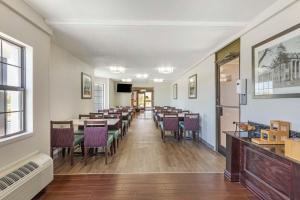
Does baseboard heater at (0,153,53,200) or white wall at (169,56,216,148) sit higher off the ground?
white wall at (169,56,216,148)

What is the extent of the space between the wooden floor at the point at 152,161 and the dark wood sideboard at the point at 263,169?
0.65m

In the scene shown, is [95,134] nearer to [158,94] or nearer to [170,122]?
[170,122]

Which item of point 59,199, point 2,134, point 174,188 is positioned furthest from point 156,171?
point 2,134

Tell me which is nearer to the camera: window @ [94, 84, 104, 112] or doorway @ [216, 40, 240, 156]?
doorway @ [216, 40, 240, 156]

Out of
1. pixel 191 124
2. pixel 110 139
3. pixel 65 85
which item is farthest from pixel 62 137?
pixel 191 124

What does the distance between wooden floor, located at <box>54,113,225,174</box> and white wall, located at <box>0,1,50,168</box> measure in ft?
3.07

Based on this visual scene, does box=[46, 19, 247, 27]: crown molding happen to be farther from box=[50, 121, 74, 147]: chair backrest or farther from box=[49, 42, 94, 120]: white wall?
box=[50, 121, 74, 147]: chair backrest

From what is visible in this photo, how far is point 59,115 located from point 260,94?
4259mm

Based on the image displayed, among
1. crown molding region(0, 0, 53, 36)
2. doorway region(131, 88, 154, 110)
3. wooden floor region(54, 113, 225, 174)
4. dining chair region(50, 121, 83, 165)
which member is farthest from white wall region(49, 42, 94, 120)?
doorway region(131, 88, 154, 110)

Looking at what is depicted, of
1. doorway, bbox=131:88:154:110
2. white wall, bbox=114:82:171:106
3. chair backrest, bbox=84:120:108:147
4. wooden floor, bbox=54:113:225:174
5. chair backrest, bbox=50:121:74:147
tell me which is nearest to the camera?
wooden floor, bbox=54:113:225:174

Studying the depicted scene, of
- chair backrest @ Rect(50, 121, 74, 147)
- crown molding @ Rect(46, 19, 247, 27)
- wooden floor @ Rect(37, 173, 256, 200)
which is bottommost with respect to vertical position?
wooden floor @ Rect(37, 173, 256, 200)

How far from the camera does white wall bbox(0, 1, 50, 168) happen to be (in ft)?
8.61

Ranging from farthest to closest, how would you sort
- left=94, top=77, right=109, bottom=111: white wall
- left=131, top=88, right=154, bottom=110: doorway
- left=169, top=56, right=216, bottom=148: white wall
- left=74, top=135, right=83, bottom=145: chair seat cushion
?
left=131, top=88, right=154, bottom=110: doorway
left=94, top=77, right=109, bottom=111: white wall
left=169, top=56, right=216, bottom=148: white wall
left=74, top=135, right=83, bottom=145: chair seat cushion

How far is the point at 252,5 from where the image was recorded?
3.02 m
